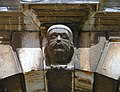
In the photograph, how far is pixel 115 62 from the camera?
3119mm

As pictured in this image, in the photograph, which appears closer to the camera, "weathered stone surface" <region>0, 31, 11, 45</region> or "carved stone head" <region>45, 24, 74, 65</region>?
"carved stone head" <region>45, 24, 74, 65</region>

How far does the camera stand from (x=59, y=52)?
2.96 metres

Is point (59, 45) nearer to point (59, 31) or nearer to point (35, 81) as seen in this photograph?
point (59, 31)

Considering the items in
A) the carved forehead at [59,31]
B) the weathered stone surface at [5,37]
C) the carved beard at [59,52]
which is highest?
the carved forehead at [59,31]

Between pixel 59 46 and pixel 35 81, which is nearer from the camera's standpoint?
pixel 59 46

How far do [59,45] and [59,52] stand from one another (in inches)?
2.1

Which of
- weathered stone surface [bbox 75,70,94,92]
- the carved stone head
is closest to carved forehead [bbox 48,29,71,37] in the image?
the carved stone head

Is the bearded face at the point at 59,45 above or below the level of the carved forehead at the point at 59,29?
below

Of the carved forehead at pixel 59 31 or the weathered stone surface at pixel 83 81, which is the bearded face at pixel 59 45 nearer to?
the carved forehead at pixel 59 31

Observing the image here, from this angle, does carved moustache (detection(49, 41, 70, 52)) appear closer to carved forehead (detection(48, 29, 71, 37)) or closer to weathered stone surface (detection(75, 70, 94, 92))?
carved forehead (detection(48, 29, 71, 37))

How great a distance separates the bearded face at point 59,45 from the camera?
2945 mm

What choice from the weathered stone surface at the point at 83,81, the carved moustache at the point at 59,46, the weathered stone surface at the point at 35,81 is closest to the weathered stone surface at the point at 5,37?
the weathered stone surface at the point at 35,81

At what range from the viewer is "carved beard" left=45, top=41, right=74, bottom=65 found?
2.95 m

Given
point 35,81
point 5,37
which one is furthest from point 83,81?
point 5,37
